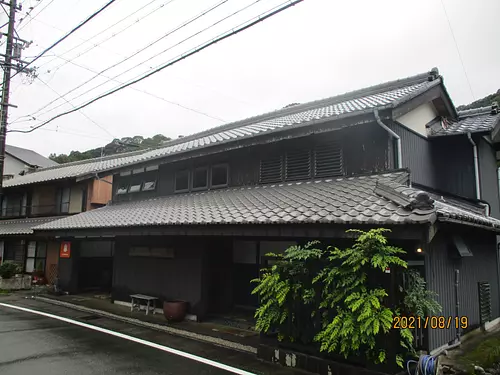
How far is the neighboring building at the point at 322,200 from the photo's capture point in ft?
21.0

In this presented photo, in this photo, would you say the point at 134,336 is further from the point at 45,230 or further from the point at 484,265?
the point at 484,265

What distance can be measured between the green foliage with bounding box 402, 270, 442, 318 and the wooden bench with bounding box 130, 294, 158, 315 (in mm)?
7855

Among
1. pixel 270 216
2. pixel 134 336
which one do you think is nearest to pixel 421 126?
pixel 270 216

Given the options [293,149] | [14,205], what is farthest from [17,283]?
[293,149]

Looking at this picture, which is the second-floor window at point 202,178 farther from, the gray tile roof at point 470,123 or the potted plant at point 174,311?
the gray tile roof at point 470,123

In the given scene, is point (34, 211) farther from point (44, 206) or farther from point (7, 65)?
point (7, 65)

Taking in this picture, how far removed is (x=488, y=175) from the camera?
36.3ft

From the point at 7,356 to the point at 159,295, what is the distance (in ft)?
16.2

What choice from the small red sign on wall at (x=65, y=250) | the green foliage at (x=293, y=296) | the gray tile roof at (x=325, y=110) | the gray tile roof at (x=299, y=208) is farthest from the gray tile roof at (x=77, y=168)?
the green foliage at (x=293, y=296)

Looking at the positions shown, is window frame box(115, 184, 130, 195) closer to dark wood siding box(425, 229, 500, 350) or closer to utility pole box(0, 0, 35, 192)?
utility pole box(0, 0, 35, 192)

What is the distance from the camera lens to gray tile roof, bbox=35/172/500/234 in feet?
18.4

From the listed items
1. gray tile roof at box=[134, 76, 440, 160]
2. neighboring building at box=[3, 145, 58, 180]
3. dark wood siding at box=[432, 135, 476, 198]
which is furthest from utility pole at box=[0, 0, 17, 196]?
neighboring building at box=[3, 145, 58, 180]

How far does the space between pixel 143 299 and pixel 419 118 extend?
9772 mm
